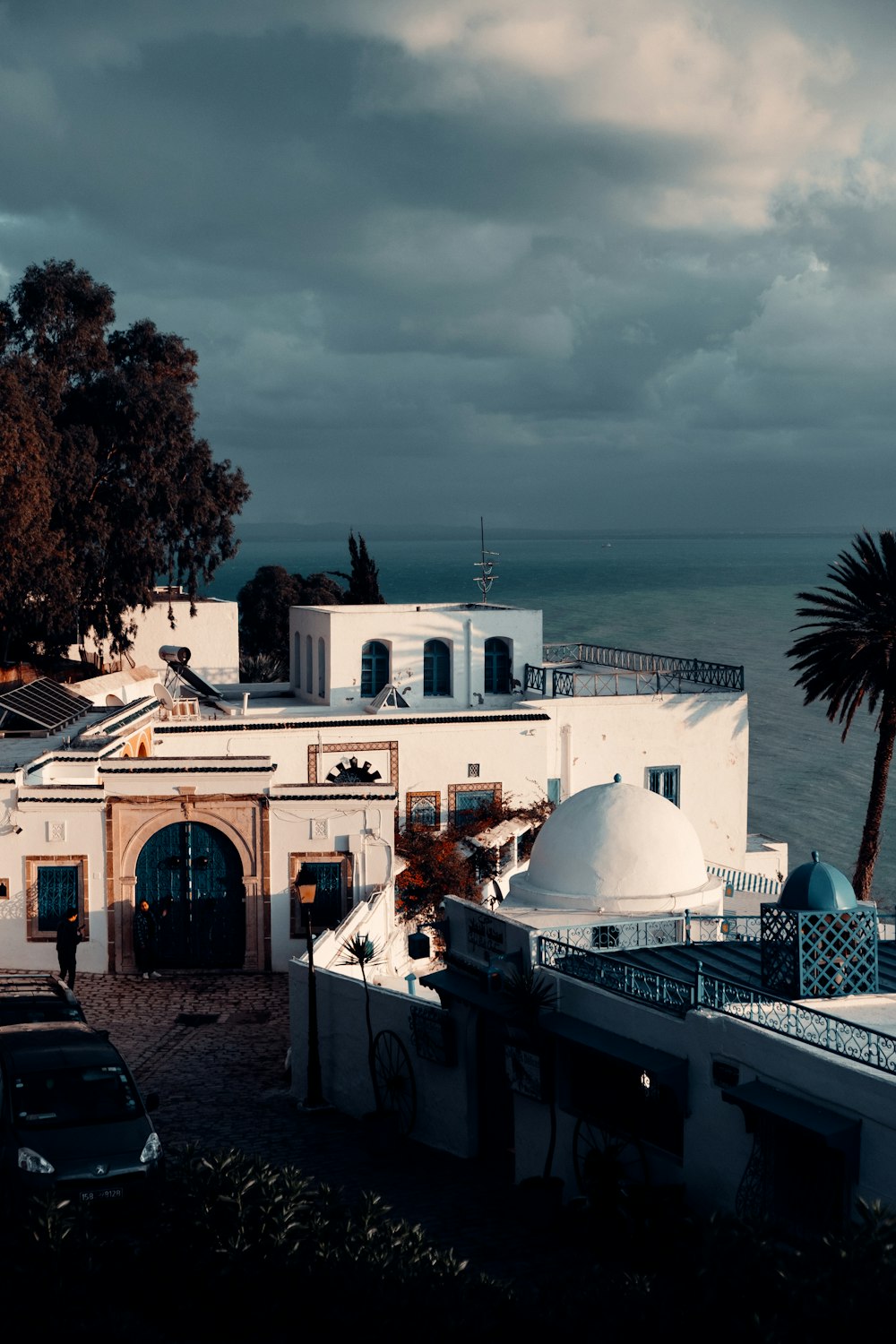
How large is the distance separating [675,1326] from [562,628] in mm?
149635

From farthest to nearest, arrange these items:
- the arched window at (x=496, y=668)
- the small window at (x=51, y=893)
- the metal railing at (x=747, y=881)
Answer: the arched window at (x=496, y=668)
the metal railing at (x=747, y=881)
the small window at (x=51, y=893)

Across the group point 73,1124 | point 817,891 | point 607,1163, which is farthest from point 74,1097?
point 817,891

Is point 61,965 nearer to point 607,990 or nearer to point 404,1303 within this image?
point 607,990

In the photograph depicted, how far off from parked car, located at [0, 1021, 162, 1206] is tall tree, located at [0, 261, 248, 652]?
23.8 metres

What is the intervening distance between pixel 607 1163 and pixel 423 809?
1886 cm

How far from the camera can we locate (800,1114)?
11.3m

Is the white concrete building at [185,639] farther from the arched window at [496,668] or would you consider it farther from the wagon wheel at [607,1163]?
the wagon wheel at [607,1163]

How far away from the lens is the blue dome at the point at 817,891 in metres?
13.7

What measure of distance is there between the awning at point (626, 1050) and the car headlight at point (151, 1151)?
3883 millimetres

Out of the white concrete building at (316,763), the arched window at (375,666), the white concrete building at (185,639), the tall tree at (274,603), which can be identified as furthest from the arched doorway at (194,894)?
the tall tree at (274,603)

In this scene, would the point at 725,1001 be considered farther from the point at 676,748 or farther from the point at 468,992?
the point at 676,748

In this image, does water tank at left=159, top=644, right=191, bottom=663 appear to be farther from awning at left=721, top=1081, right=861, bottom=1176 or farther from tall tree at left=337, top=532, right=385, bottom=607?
awning at left=721, top=1081, right=861, bottom=1176

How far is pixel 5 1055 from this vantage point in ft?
47.9

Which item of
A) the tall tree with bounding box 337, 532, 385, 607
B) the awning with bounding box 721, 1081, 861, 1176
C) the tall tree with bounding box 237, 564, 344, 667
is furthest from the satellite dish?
the tall tree with bounding box 237, 564, 344, 667
